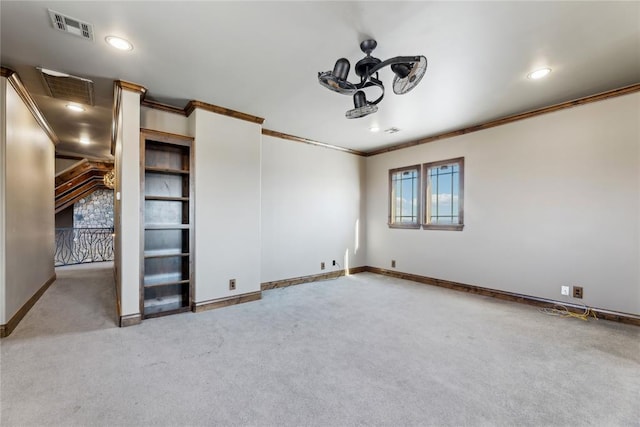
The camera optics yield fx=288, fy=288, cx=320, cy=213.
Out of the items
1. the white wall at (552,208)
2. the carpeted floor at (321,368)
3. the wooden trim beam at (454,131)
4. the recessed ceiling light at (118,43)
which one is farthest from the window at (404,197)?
the recessed ceiling light at (118,43)

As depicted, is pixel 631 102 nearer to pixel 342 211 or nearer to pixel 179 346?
pixel 342 211

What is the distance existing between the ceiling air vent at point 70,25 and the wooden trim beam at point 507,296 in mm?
5378

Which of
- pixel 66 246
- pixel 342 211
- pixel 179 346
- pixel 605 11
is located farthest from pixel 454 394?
pixel 66 246

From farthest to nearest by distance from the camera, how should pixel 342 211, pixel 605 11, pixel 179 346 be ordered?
1. pixel 342 211
2. pixel 179 346
3. pixel 605 11

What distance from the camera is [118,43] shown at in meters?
2.41

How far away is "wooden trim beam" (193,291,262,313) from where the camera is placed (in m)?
3.61

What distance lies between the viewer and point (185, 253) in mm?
3650

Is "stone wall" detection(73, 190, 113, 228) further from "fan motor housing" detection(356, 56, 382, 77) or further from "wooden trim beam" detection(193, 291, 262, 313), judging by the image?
"fan motor housing" detection(356, 56, 382, 77)

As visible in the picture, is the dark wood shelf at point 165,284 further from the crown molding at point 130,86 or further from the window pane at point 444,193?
the window pane at point 444,193

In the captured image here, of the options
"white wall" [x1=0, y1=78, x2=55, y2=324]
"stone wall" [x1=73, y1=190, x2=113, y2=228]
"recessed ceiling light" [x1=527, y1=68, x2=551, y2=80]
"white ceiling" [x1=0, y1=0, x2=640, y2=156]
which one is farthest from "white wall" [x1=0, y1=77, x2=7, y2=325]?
"stone wall" [x1=73, y1=190, x2=113, y2=228]

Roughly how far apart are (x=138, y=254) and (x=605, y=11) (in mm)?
4594

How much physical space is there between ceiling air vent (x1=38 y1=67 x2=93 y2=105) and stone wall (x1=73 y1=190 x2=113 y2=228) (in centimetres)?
708

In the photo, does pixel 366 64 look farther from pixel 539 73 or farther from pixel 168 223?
pixel 168 223

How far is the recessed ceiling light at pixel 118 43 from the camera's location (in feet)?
Result: 7.68
